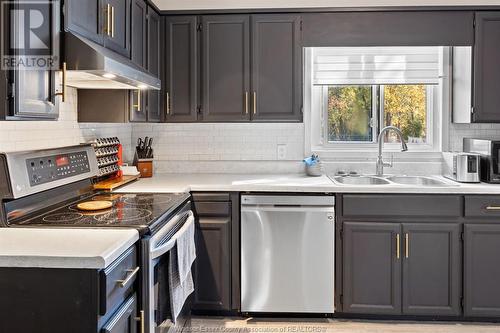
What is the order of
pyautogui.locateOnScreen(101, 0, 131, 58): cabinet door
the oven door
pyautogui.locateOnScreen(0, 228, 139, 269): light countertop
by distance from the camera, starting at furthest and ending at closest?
pyautogui.locateOnScreen(101, 0, 131, 58): cabinet door
the oven door
pyautogui.locateOnScreen(0, 228, 139, 269): light countertop

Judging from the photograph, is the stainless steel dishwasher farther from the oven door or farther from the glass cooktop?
the oven door

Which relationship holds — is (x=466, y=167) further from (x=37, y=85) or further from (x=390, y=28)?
(x=37, y=85)

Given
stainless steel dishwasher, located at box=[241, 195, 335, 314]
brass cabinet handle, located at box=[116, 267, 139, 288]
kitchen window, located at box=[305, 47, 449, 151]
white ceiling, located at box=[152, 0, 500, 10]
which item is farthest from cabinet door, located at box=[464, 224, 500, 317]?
brass cabinet handle, located at box=[116, 267, 139, 288]

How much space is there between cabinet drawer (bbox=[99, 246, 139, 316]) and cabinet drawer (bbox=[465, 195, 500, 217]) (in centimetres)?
213

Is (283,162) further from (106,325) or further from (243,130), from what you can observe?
(106,325)

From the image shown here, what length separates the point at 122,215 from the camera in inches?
84.7

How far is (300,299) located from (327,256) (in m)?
0.33

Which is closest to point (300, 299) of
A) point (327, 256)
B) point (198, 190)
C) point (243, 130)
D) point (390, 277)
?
point (327, 256)

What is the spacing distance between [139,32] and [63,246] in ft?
5.95

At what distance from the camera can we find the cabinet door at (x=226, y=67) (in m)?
3.48

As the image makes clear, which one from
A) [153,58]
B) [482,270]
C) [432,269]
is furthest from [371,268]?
[153,58]

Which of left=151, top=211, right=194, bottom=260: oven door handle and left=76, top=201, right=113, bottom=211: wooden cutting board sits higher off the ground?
left=76, top=201, right=113, bottom=211: wooden cutting board

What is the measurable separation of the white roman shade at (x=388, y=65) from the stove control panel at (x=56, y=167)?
6.67 ft

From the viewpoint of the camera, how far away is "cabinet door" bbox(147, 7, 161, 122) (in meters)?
3.28
